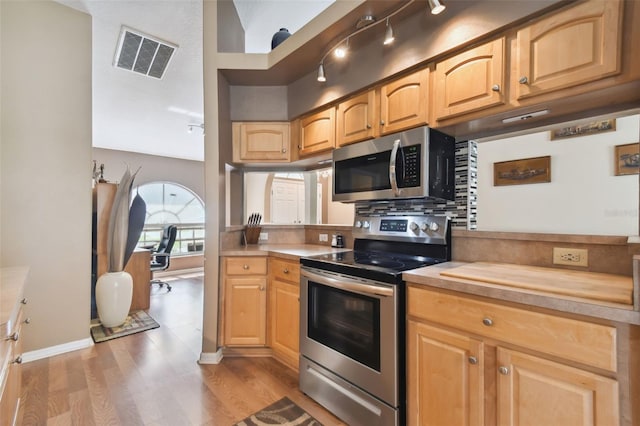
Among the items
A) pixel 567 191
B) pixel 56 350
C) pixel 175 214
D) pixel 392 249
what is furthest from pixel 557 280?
pixel 175 214

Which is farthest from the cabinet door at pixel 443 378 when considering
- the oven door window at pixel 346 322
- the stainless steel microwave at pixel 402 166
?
the stainless steel microwave at pixel 402 166

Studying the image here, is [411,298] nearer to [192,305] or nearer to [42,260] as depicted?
[42,260]

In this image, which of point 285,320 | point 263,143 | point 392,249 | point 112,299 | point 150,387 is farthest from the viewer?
point 112,299

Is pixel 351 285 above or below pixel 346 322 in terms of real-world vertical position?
above

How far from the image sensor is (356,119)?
82.8 inches

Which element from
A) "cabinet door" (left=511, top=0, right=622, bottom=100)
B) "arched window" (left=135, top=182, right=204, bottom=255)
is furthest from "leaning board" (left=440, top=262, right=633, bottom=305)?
"arched window" (left=135, top=182, right=204, bottom=255)

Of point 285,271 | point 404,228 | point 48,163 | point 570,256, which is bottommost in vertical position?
point 285,271

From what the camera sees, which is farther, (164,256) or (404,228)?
(164,256)

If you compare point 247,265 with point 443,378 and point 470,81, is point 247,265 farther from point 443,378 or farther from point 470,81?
point 470,81

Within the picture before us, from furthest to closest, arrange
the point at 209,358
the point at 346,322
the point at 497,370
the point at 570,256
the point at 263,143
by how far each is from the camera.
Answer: the point at 263,143 < the point at 209,358 < the point at 346,322 < the point at 570,256 < the point at 497,370

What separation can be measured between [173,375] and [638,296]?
2631 mm

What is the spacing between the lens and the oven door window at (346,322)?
1538mm

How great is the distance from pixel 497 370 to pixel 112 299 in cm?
347

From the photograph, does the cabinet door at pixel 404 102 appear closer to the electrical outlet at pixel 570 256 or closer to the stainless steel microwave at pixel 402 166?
the stainless steel microwave at pixel 402 166
